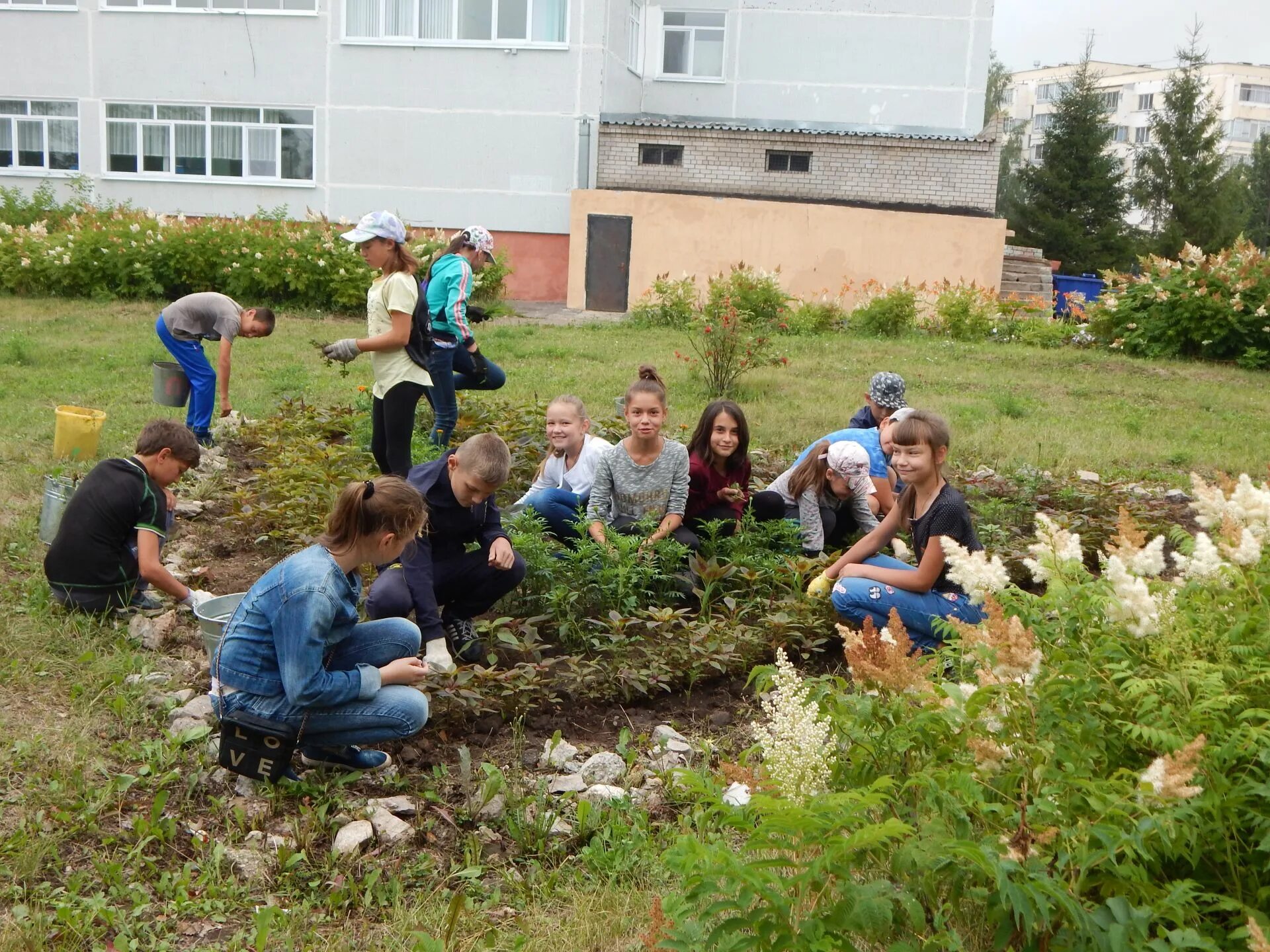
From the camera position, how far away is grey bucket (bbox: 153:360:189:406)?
8625mm

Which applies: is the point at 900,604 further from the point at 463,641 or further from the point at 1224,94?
the point at 1224,94

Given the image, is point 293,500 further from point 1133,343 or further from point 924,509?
point 1133,343

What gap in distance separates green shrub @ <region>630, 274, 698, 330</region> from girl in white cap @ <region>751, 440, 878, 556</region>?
36.4 ft

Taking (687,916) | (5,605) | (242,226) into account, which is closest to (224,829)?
(687,916)

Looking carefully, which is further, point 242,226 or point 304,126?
point 304,126

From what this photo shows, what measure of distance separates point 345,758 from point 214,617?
0.97m

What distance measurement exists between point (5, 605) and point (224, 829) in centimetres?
230

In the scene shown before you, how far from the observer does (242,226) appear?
18.4 metres

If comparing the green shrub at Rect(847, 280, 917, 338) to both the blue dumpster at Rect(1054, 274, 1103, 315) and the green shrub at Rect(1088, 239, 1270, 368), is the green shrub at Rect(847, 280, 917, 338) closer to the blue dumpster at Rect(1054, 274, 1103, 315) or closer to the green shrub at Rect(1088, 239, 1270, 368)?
the green shrub at Rect(1088, 239, 1270, 368)

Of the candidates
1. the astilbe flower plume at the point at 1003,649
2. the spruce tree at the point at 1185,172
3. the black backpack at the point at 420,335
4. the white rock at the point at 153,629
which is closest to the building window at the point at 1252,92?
the spruce tree at the point at 1185,172

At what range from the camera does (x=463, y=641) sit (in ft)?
16.7

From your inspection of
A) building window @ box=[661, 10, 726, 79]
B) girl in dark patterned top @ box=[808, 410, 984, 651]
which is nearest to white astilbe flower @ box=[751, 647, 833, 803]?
girl in dark patterned top @ box=[808, 410, 984, 651]

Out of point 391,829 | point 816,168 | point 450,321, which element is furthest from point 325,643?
point 816,168

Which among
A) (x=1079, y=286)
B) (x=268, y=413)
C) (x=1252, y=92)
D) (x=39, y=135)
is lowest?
(x=268, y=413)
